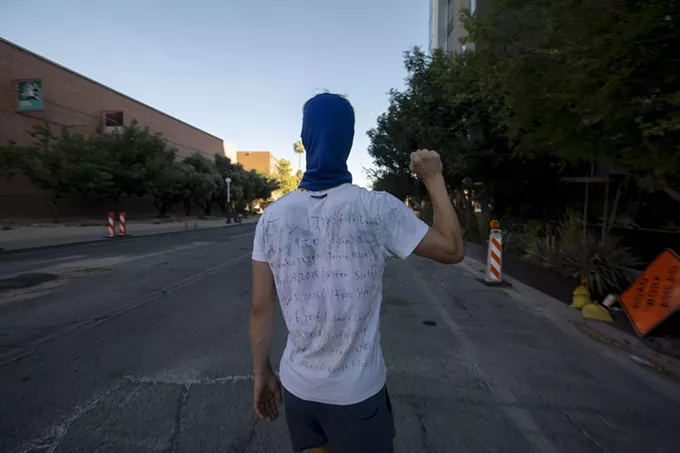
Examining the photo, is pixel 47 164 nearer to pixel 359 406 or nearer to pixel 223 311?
pixel 223 311

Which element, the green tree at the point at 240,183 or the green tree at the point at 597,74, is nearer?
the green tree at the point at 597,74

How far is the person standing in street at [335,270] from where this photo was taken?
137 centimetres

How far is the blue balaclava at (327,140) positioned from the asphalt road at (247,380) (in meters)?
2.22

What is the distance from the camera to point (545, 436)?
2.98 m

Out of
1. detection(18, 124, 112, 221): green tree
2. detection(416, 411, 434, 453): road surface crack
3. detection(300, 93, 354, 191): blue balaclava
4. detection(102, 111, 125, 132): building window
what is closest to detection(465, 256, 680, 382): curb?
detection(416, 411, 434, 453): road surface crack

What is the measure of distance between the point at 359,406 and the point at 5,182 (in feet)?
115

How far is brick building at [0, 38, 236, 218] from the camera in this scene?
27.8 m

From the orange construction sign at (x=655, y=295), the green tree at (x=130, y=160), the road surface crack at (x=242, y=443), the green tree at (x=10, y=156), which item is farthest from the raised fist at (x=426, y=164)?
the green tree at (x=130, y=160)

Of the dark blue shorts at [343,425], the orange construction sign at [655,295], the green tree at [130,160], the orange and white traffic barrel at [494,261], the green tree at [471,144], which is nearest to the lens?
the dark blue shorts at [343,425]

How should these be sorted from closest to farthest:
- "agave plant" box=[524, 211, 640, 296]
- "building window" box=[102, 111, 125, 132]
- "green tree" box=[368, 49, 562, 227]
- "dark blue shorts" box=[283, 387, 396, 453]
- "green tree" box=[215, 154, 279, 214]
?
"dark blue shorts" box=[283, 387, 396, 453] → "agave plant" box=[524, 211, 640, 296] → "green tree" box=[368, 49, 562, 227] → "building window" box=[102, 111, 125, 132] → "green tree" box=[215, 154, 279, 214]

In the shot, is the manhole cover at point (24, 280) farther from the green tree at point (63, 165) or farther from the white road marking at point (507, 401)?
the green tree at point (63, 165)

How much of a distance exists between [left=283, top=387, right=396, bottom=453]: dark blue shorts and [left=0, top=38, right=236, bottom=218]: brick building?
31223 mm

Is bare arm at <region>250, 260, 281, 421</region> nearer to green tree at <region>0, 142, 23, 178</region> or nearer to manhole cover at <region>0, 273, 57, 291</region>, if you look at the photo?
manhole cover at <region>0, 273, 57, 291</region>

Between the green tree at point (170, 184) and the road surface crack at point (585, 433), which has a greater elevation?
the green tree at point (170, 184)
